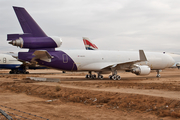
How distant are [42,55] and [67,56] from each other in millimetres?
3097

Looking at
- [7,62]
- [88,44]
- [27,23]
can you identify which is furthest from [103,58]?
[7,62]

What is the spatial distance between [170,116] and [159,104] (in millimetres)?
1373

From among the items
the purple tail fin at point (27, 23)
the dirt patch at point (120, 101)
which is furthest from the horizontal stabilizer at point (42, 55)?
the dirt patch at point (120, 101)

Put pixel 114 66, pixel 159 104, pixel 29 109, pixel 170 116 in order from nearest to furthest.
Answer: pixel 170 116, pixel 159 104, pixel 29 109, pixel 114 66

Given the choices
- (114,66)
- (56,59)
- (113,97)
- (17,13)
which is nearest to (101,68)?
(114,66)

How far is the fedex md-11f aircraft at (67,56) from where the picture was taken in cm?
1930

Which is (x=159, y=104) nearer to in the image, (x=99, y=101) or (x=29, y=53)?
(x=99, y=101)

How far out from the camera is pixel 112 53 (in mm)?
25422

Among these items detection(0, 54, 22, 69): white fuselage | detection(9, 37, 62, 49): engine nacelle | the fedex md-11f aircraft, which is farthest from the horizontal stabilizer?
detection(0, 54, 22, 69): white fuselage

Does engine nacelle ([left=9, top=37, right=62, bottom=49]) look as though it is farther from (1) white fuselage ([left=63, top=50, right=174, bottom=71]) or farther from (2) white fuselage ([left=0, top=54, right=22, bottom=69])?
(2) white fuselage ([left=0, top=54, right=22, bottom=69])

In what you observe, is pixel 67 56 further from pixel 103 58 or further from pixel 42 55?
pixel 103 58

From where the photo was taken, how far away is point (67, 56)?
2230 cm

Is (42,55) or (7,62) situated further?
(7,62)

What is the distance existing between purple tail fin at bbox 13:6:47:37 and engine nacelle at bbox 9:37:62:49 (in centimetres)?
60
